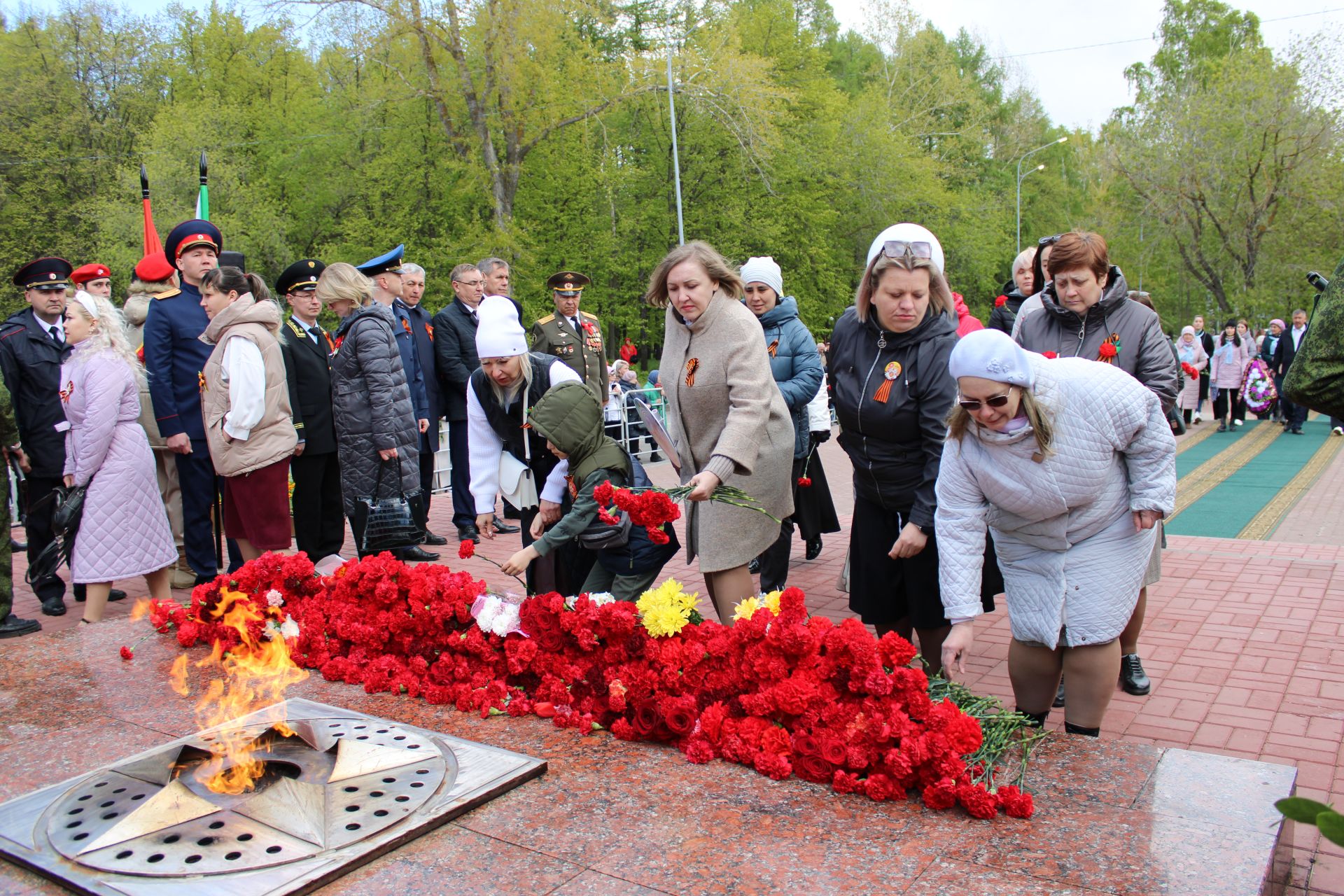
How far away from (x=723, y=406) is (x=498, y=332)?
1.02 m

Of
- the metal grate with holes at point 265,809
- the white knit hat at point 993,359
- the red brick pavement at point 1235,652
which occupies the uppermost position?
the white knit hat at point 993,359

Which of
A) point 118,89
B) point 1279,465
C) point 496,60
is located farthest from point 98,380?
point 118,89

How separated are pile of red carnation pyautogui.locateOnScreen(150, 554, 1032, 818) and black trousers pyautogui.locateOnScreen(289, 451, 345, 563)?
267 cm

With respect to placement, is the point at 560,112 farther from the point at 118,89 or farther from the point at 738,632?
the point at 738,632

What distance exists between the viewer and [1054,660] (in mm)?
3270

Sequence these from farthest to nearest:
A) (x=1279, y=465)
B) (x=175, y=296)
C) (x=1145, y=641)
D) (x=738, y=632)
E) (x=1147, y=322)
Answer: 1. (x=1279, y=465)
2. (x=175, y=296)
3. (x=1145, y=641)
4. (x=1147, y=322)
5. (x=738, y=632)

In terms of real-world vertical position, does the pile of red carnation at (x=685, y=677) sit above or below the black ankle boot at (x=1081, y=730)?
above

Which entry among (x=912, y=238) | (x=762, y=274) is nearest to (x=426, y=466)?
(x=762, y=274)

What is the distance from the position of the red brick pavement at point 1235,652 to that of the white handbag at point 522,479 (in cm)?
169

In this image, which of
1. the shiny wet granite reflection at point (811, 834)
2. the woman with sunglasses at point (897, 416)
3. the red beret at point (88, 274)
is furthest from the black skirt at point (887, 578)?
the red beret at point (88, 274)

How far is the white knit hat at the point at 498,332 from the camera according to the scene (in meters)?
4.39

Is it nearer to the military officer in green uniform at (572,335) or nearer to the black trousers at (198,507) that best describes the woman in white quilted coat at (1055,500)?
the black trousers at (198,507)

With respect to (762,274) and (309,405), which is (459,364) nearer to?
(309,405)

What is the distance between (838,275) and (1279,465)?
889 inches
